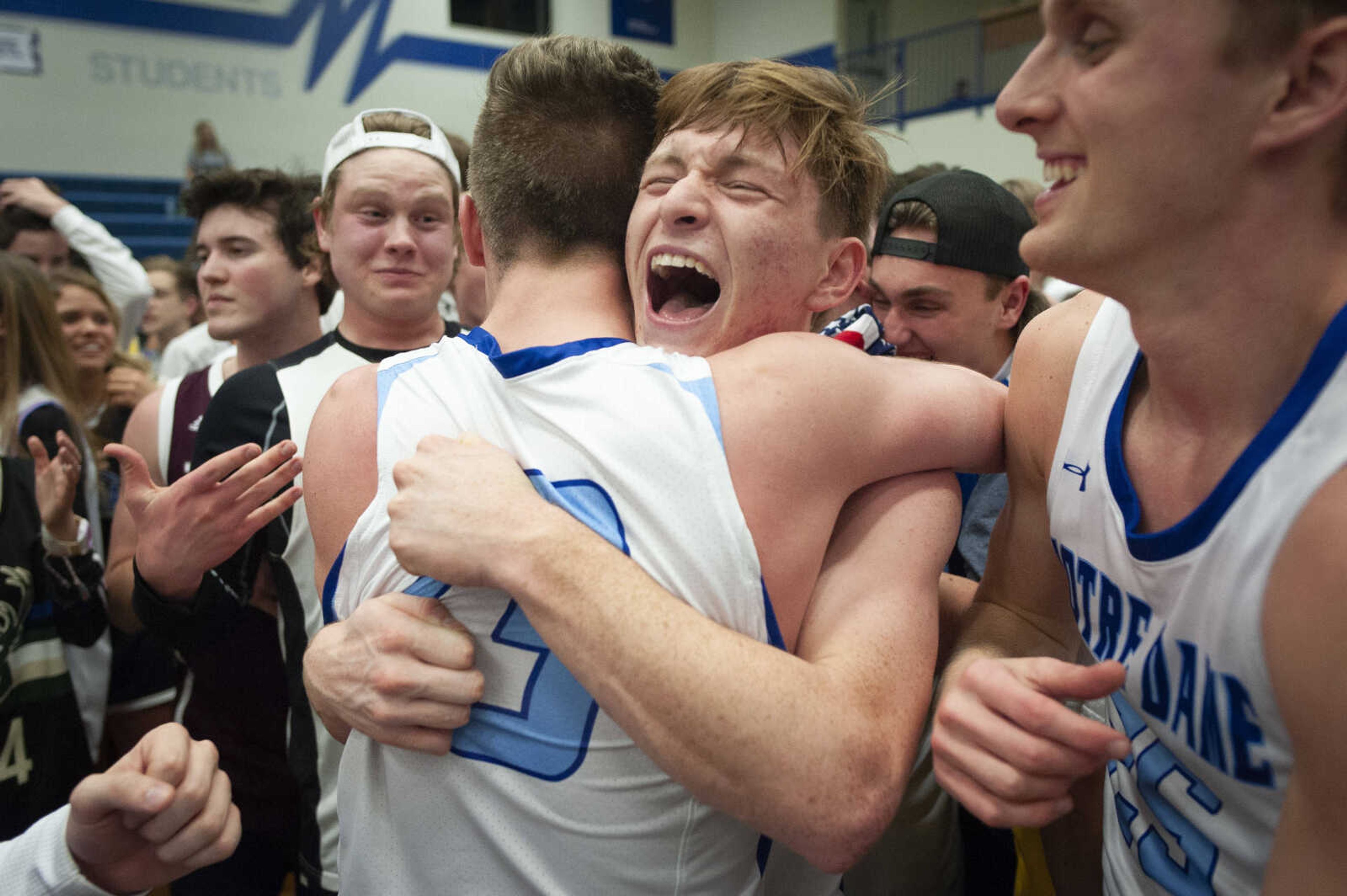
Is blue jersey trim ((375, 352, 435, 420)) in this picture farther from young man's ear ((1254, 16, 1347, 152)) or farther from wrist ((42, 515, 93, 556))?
wrist ((42, 515, 93, 556))

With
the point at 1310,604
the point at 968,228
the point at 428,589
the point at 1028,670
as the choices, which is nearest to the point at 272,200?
the point at 968,228

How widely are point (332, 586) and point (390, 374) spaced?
0.39 m

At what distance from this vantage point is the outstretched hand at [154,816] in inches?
49.5

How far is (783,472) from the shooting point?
4.52 feet

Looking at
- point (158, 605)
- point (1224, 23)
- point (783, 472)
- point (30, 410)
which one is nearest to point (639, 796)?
point (783, 472)

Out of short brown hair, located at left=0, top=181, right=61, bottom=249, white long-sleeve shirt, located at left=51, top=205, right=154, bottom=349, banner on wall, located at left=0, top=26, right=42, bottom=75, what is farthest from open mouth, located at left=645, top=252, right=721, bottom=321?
banner on wall, located at left=0, top=26, right=42, bottom=75

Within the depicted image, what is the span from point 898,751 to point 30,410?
3.08m

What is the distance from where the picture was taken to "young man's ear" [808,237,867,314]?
1801 millimetres

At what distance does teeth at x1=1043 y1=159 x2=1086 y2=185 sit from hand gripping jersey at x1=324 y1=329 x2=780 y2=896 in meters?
0.60

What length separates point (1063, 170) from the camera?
1.33 meters

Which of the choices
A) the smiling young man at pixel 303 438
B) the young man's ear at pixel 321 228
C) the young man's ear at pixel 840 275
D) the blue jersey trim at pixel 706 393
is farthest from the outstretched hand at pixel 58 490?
the young man's ear at pixel 840 275

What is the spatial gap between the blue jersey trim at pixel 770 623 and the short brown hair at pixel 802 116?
0.77 meters

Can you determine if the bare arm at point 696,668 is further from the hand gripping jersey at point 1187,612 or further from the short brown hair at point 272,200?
the short brown hair at point 272,200

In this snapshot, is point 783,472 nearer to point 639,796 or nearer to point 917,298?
point 639,796
